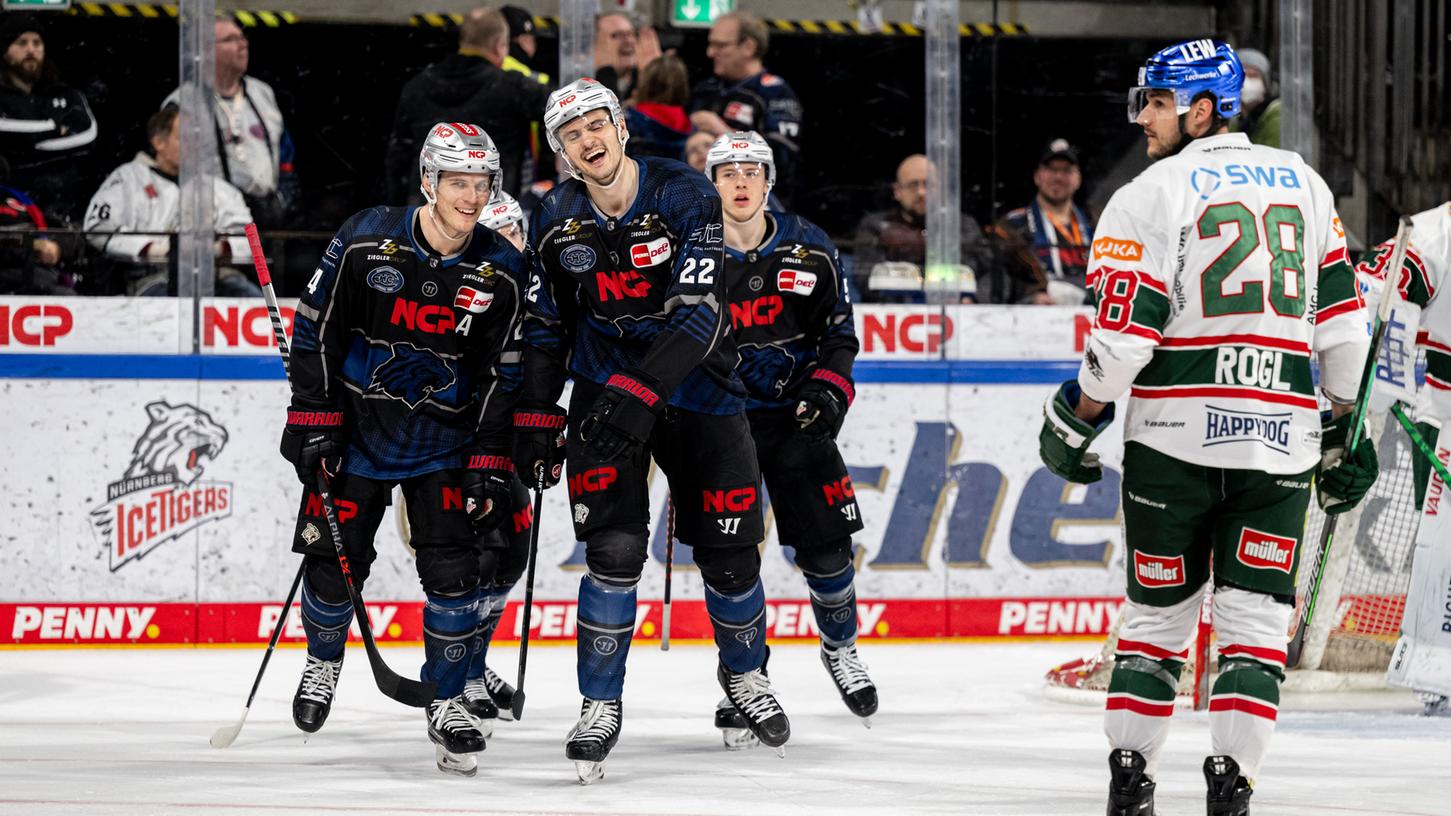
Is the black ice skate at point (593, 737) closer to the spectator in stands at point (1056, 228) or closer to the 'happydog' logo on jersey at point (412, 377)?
the 'happydog' logo on jersey at point (412, 377)

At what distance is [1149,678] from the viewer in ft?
12.7

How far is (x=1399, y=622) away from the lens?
6.12 metres

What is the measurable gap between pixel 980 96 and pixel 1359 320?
3692 mm

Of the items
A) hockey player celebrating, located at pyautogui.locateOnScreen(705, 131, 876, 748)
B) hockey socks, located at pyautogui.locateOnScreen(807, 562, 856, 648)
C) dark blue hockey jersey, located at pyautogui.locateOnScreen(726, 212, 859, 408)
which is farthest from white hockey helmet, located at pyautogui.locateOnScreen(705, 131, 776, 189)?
hockey socks, located at pyautogui.locateOnScreen(807, 562, 856, 648)

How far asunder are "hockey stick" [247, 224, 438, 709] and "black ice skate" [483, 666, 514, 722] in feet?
2.05

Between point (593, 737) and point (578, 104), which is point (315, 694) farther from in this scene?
point (578, 104)

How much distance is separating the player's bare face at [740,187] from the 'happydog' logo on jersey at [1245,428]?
195 centimetres

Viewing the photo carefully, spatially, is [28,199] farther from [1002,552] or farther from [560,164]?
[1002,552]

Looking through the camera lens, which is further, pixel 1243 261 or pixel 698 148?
pixel 698 148

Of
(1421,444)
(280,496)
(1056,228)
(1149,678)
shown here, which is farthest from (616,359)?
(1056,228)

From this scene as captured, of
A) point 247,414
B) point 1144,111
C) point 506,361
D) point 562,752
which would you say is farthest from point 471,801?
point 247,414

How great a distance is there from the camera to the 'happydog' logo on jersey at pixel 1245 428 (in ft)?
12.5

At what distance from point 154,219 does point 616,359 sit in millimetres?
3120

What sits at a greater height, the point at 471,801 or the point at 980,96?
the point at 980,96
